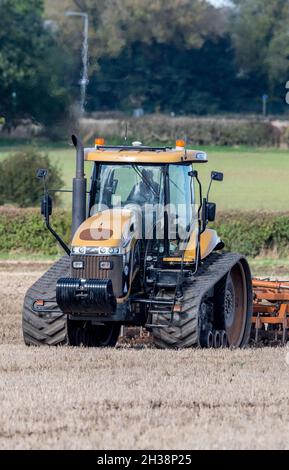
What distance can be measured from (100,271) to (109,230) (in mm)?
445

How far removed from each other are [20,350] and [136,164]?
7.66ft

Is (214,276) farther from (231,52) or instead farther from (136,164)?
(231,52)

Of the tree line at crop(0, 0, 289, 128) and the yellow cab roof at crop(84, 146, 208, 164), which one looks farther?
the tree line at crop(0, 0, 289, 128)

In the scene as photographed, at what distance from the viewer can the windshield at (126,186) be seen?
12758 millimetres

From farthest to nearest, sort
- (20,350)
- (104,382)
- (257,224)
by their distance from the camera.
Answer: (257,224) < (20,350) < (104,382)

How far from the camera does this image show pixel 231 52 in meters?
44.0

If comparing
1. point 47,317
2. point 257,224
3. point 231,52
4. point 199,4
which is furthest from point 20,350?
point 199,4

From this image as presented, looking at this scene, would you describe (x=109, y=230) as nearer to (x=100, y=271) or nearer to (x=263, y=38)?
(x=100, y=271)

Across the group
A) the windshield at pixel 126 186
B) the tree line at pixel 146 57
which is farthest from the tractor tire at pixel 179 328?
the tree line at pixel 146 57

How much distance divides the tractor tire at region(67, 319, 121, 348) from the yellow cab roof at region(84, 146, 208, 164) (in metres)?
1.77

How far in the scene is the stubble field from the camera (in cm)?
827

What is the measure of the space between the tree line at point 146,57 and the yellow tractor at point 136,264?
17.2 feet

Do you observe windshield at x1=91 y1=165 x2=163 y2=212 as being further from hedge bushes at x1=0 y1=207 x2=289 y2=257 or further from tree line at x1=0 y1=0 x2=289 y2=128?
hedge bushes at x1=0 y1=207 x2=289 y2=257

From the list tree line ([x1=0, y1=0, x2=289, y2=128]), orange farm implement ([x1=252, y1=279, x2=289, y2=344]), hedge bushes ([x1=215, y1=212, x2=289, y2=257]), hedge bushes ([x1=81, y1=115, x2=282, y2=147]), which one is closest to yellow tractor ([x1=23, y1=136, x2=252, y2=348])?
orange farm implement ([x1=252, y1=279, x2=289, y2=344])
